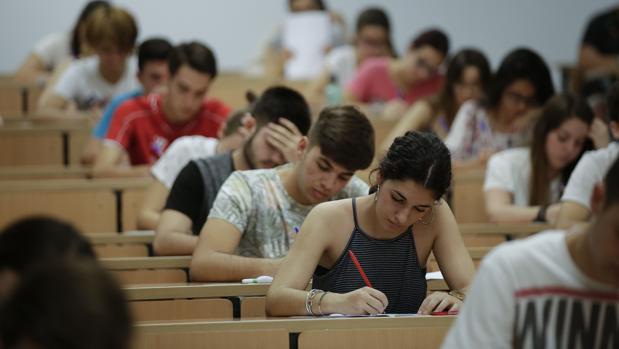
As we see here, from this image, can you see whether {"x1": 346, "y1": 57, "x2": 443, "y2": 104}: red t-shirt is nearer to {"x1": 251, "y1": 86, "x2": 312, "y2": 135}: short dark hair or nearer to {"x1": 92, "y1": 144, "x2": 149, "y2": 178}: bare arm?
{"x1": 92, "y1": 144, "x2": 149, "y2": 178}: bare arm

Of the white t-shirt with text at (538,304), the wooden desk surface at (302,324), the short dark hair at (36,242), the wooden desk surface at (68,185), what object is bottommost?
the wooden desk surface at (68,185)

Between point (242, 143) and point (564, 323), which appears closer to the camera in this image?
point (564, 323)

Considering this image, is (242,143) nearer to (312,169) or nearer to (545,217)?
(312,169)

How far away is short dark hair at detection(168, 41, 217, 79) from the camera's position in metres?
4.57

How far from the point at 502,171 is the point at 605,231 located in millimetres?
2721

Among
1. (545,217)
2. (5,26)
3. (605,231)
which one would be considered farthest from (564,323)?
(5,26)

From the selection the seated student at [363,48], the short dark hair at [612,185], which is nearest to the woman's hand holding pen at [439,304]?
the short dark hair at [612,185]

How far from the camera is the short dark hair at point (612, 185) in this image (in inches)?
63.3

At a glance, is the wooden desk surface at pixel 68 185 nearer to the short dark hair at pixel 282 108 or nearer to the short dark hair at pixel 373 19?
the short dark hair at pixel 282 108

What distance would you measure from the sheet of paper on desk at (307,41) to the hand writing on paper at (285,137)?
12.4 feet

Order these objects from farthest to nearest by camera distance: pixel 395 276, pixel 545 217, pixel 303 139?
pixel 545 217 → pixel 303 139 → pixel 395 276

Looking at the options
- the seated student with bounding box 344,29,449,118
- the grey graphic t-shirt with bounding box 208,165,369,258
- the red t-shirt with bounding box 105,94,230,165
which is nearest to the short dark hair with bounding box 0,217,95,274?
the grey graphic t-shirt with bounding box 208,165,369,258

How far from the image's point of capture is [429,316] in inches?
91.0

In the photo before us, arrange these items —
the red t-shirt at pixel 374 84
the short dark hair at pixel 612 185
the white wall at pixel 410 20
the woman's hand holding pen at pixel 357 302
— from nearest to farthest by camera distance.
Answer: the short dark hair at pixel 612 185
the woman's hand holding pen at pixel 357 302
the red t-shirt at pixel 374 84
the white wall at pixel 410 20
